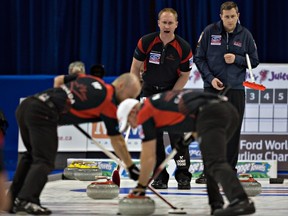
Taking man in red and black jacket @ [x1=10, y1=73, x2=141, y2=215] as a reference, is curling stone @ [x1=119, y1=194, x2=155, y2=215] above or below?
below

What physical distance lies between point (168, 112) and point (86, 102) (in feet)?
2.00

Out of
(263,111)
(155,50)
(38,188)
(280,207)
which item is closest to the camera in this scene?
(38,188)

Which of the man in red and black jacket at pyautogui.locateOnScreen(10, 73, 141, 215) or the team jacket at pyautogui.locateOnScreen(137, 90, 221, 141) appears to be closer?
the team jacket at pyautogui.locateOnScreen(137, 90, 221, 141)

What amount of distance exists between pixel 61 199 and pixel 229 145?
1791 millimetres

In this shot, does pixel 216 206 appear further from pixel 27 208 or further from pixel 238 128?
pixel 238 128

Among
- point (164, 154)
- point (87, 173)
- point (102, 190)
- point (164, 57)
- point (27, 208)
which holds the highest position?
point (164, 57)

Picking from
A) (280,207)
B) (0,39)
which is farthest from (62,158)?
(280,207)

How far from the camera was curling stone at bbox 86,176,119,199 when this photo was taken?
6.49m

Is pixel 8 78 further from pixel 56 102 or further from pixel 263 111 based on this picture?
pixel 56 102

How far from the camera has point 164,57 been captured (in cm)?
742

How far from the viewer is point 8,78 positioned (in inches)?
412

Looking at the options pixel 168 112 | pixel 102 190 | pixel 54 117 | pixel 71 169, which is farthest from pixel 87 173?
pixel 168 112

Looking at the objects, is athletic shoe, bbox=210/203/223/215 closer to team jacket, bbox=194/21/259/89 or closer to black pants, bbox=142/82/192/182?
black pants, bbox=142/82/192/182

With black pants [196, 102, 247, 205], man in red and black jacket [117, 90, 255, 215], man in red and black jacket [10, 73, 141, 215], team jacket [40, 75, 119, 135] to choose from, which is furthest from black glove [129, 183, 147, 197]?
black pants [196, 102, 247, 205]
